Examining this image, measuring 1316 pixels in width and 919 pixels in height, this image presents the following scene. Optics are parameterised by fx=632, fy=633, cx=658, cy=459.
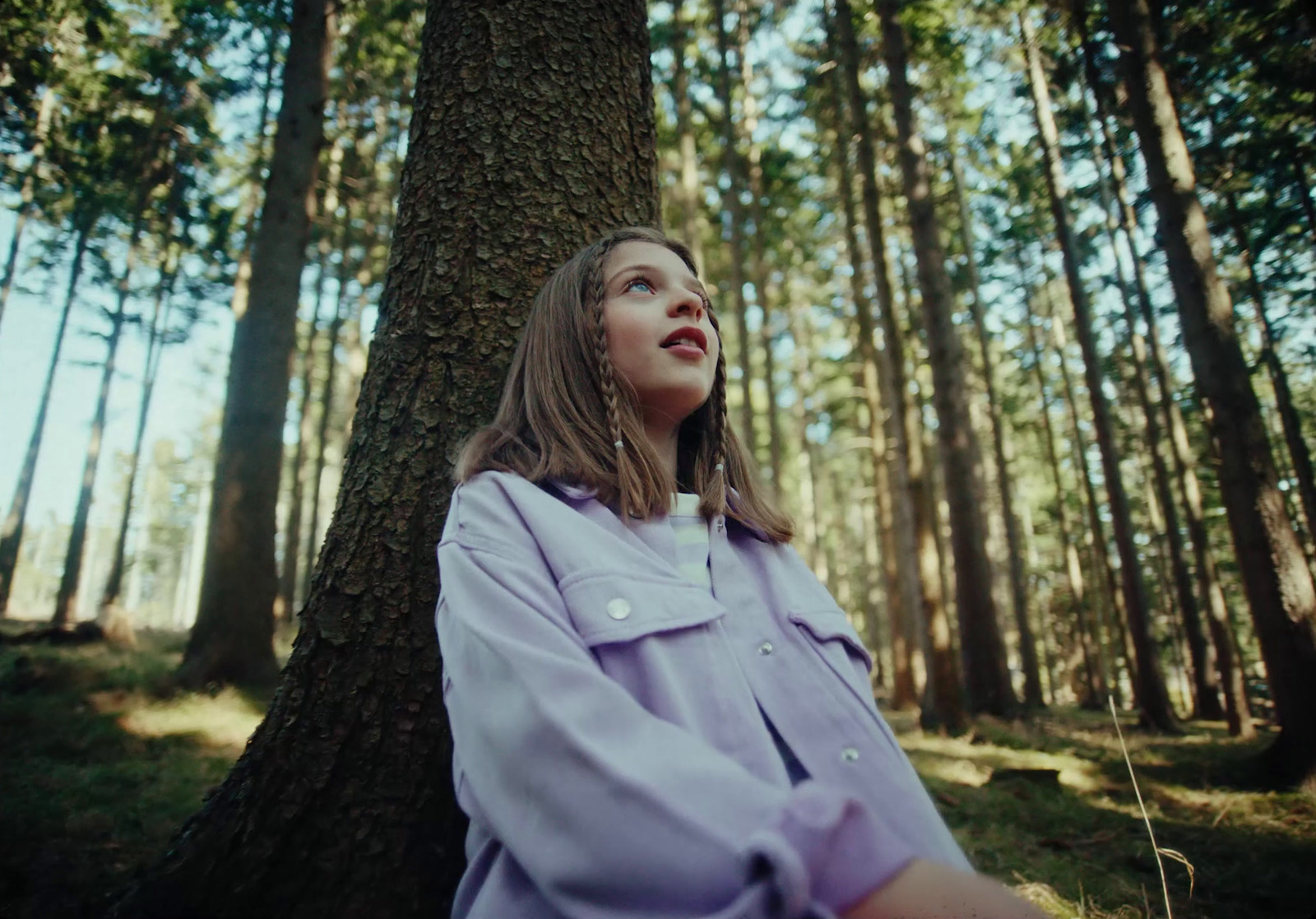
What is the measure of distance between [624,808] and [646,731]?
0.14 metres

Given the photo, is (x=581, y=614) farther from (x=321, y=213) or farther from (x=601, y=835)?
(x=321, y=213)

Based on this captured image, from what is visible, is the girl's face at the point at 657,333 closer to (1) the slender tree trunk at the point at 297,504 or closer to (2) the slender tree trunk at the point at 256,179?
(2) the slender tree trunk at the point at 256,179

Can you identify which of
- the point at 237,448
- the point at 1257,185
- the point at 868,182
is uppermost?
the point at 1257,185

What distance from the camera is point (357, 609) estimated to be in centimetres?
203

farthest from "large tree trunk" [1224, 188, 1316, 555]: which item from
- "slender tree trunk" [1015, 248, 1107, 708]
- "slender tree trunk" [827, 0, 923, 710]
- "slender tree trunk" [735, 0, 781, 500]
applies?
"slender tree trunk" [735, 0, 781, 500]

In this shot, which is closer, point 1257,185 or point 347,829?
point 347,829

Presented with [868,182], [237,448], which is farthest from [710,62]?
[237,448]

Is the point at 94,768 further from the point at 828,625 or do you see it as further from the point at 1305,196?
the point at 1305,196

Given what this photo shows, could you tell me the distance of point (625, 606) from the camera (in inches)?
52.4

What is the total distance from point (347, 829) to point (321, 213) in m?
14.2

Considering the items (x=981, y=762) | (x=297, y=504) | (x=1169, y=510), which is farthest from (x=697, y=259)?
(x=297, y=504)

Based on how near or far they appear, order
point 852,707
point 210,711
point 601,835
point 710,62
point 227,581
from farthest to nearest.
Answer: point 710,62 → point 227,581 → point 210,711 → point 852,707 → point 601,835

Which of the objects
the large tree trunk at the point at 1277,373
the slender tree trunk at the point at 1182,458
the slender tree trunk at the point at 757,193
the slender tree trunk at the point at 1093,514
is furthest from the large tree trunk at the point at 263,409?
the large tree trunk at the point at 1277,373

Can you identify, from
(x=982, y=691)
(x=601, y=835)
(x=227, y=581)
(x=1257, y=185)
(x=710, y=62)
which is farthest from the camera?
(x=710, y=62)
